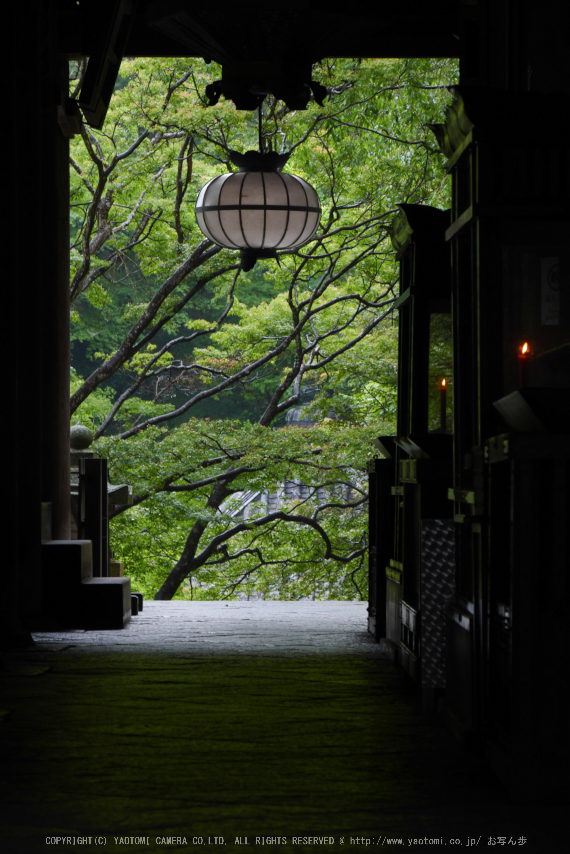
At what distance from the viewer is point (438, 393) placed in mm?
3834

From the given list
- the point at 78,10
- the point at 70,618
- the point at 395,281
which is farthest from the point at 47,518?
the point at 395,281

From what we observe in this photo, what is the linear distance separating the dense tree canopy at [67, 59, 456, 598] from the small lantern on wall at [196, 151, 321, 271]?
4.72 metres

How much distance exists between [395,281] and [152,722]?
9263 millimetres

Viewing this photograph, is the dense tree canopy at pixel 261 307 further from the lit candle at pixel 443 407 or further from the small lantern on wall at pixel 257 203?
the lit candle at pixel 443 407

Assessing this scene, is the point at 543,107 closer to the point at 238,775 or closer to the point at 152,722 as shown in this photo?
the point at 238,775

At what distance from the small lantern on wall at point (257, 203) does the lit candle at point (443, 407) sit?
8.50ft

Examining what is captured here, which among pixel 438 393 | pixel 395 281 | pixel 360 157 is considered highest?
pixel 360 157

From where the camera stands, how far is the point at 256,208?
5.85 metres

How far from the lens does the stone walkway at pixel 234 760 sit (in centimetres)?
202

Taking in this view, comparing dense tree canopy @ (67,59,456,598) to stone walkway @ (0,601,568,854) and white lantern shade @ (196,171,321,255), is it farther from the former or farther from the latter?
stone walkway @ (0,601,568,854)

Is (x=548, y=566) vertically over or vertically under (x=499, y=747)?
over

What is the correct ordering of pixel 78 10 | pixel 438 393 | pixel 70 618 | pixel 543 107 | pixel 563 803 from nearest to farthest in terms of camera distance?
1. pixel 563 803
2. pixel 543 107
3. pixel 438 393
4. pixel 70 618
5. pixel 78 10

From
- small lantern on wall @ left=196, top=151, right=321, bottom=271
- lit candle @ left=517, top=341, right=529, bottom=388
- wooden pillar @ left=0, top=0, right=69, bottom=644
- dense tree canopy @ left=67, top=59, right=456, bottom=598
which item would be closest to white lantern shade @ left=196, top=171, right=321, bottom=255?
A: small lantern on wall @ left=196, top=151, right=321, bottom=271

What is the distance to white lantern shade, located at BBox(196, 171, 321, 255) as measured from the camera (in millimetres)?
5844
